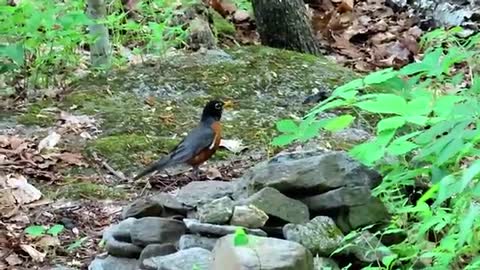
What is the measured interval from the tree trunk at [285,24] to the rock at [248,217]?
3.78 meters

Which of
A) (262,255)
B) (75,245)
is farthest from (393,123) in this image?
(75,245)

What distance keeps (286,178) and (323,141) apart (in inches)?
62.7

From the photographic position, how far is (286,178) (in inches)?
139

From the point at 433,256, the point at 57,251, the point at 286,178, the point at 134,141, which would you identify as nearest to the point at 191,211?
the point at 286,178

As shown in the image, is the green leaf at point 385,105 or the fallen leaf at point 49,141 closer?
the green leaf at point 385,105

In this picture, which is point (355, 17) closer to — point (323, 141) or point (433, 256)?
point (323, 141)

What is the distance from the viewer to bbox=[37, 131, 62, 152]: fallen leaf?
506 cm

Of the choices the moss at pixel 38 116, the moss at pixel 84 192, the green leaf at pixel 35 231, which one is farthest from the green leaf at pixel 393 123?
the moss at pixel 38 116

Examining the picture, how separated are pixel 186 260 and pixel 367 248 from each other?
0.63 m

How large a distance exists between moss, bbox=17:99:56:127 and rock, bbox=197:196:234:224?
2.25 m

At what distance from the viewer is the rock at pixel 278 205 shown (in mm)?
3361

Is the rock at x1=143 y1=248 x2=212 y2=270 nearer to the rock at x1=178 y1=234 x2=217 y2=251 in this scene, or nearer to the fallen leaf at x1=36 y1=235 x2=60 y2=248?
the rock at x1=178 y1=234 x2=217 y2=251

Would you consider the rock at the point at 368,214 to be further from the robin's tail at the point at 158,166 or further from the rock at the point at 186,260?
the robin's tail at the point at 158,166

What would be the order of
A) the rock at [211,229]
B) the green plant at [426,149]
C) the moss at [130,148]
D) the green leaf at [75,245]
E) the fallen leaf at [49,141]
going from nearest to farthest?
1. the green plant at [426,149]
2. the rock at [211,229]
3. the green leaf at [75,245]
4. the moss at [130,148]
5. the fallen leaf at [49,141]
